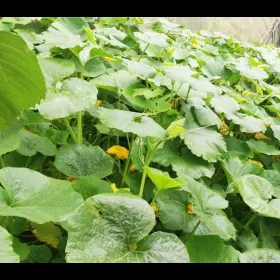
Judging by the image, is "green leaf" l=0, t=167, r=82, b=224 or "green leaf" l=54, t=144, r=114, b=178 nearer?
"green leaf" l=0, t=167, r=82, b=224

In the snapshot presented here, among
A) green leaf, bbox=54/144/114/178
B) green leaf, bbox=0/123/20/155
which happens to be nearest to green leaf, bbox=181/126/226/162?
green leaf, bbox=54/144/114/178

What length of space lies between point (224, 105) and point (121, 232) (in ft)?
2.45

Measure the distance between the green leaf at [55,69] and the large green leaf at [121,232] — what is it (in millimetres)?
454

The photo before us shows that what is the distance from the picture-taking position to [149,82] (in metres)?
1.20

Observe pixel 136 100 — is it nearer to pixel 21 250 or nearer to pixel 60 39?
pixel 60 39

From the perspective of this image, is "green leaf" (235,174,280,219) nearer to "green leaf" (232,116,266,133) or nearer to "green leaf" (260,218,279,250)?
"green leaf" (260,218,279,250)

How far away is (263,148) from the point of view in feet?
3.88

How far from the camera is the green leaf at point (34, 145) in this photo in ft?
2.90

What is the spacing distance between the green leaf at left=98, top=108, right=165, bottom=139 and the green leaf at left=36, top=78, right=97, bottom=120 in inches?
2.5

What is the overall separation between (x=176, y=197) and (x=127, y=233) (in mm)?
282

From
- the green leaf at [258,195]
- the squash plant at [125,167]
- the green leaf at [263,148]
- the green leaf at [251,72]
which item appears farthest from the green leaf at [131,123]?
the green leaf at [251,72]

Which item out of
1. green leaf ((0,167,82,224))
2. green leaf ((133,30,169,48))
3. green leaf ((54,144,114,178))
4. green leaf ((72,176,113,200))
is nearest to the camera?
green leaf ((0,167,82,224))

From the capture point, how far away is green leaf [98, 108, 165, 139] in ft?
2.78

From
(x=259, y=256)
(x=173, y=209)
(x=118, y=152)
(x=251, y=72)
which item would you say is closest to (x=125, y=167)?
(x=118, y=152)
